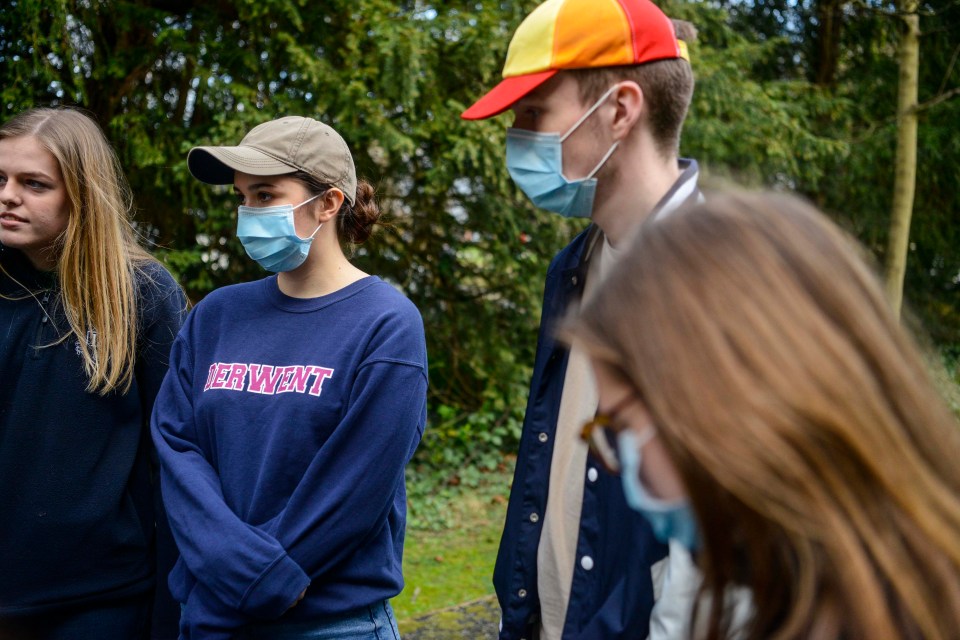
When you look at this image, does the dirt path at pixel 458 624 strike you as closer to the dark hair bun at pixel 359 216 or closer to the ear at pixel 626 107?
the dark hair bun at pixel 359 216

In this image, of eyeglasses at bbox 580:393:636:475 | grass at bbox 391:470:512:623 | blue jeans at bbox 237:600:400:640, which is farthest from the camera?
grass at bbox 391:470:512:623

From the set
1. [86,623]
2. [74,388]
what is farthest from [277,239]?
[86,623]

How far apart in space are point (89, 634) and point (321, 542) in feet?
2.78

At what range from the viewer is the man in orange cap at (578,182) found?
1.89 m

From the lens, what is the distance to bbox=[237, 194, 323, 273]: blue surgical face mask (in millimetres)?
2570

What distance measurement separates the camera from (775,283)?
1024 mm

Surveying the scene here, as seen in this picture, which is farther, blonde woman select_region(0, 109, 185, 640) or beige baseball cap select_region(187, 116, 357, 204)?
beige baseball cap select_region(187, 116, 357, 204)

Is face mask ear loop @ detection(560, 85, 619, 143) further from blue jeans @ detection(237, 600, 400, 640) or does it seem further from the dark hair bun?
blue jeans @ detection(237, 600, 400, 640)

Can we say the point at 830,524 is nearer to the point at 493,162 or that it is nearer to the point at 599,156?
the point at 599,156

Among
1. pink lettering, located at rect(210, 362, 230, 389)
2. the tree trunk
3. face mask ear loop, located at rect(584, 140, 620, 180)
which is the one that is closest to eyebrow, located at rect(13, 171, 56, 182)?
pink lettering, located at rect(210, 362, 230, 389)

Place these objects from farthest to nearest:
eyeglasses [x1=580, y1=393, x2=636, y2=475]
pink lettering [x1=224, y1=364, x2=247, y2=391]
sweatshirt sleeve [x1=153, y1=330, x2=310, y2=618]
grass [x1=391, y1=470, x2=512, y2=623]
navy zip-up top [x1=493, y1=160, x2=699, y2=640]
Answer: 1. grass [x1=391, y1=470, x2=512, y2=623]
2. pink lettering [x1=224, y1=364, x2=247, y2=391]
3. sweatshirt sleeve [x1=153, y1=330, x2=310, y2=618]
4. navy zip-up top [x1=493, y1=160, x2=699, y2=640]
5. eyeglasses [x1=580, y1=393, x2=636, y2=475]

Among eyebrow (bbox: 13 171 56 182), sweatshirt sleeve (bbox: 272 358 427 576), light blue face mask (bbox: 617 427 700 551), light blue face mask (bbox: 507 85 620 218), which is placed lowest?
sweatshirt sleeve (bbox: 272 358 427 576)

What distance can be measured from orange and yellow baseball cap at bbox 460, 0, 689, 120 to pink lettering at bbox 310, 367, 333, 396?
2.79ft

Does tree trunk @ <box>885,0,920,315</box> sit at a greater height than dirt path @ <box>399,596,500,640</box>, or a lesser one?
greater
